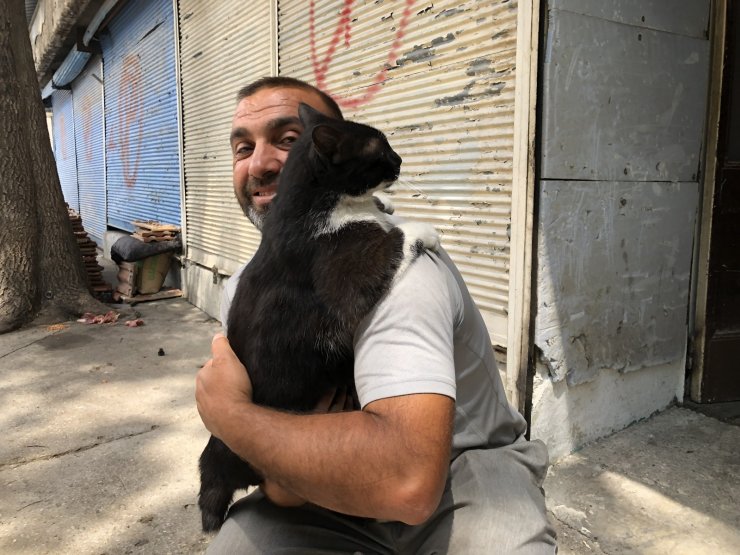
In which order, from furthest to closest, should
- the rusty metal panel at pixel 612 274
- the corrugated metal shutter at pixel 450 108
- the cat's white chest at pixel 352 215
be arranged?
the corrugated metal shutter at pixel 450 108 → the rusty metal panel at pixel 612 274 → the cat's white chest at pixel 352 215

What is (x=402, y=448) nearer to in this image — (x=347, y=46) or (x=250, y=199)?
(x=250, y=199)

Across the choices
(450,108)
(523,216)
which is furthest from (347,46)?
(523,216)

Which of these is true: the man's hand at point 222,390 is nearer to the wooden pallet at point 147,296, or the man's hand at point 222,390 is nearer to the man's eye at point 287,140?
the man's eye at point 287,140

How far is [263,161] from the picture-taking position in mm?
1927

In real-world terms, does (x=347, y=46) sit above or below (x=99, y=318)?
above

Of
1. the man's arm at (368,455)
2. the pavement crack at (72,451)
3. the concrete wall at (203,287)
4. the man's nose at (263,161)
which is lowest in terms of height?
the pavement crack at (72,451)

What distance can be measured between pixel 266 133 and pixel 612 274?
2.02m

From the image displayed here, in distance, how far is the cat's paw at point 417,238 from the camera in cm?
129

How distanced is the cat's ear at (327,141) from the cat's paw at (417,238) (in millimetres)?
265

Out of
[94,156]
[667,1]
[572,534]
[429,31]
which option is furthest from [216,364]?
[94,156]

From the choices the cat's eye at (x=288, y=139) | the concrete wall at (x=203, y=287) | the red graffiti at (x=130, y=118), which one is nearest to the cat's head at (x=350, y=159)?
the cat's eye at (x=288, y=139)

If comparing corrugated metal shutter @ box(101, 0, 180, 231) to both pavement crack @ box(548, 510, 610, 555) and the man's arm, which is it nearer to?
pavement crack @ box(548, 510, 610, 555)

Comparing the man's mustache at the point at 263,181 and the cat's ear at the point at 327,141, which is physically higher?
the cat's ear at the point at 327,141

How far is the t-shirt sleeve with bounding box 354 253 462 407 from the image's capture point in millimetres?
1088
